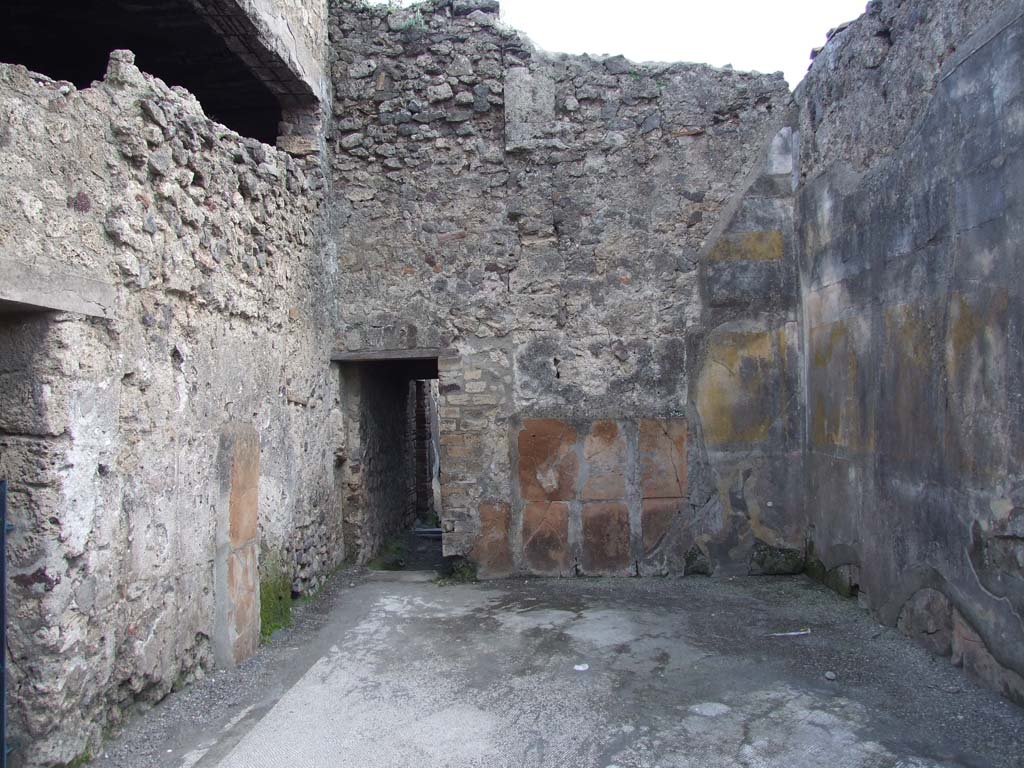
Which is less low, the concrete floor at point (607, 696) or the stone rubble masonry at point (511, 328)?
the stone rubble masonry at point (511, 328)

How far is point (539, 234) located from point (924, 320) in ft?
8.79

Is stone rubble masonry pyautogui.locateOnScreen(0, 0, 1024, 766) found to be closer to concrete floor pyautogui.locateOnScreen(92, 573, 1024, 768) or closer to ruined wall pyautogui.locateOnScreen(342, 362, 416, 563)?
ruined wall pyautogui.locateOnScreen(342, 362, 416, 563)

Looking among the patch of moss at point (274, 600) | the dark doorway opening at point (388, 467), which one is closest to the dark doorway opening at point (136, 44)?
the dark doorway opening at point (388, 467)

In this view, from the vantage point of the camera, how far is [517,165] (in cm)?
568

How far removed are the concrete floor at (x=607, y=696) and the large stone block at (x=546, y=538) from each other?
0.69 metres

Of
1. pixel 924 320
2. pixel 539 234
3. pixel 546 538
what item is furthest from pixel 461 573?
pixel 924 320

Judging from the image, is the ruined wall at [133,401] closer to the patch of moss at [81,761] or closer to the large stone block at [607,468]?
the patch of moss at [81,761]

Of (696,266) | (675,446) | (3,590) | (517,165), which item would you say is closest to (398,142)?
(517,165)

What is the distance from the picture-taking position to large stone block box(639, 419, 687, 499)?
18.2ft

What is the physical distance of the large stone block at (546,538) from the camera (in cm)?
560

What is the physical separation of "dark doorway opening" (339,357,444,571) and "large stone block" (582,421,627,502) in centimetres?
135

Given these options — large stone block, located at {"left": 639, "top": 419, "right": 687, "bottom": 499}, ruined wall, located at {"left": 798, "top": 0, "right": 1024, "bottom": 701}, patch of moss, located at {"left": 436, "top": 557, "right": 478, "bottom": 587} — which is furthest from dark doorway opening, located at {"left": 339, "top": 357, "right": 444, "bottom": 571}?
ruined wall, located at {"left": 798, "top": 0, "right": 1024, "bottom": 701}

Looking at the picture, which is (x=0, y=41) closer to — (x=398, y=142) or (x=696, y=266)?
(x=398, y=142)

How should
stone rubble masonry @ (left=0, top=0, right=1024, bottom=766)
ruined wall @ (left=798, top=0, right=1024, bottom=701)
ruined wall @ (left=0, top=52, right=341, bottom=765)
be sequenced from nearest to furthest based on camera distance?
ruined wall @ (left=0, top=52, right=341, bottom=765)
stone rubble masonry @ (left=0, top=0, right=1024, bottom=766)
ruined wall @ (left=798, top=0, right=1024, bottom=701)
